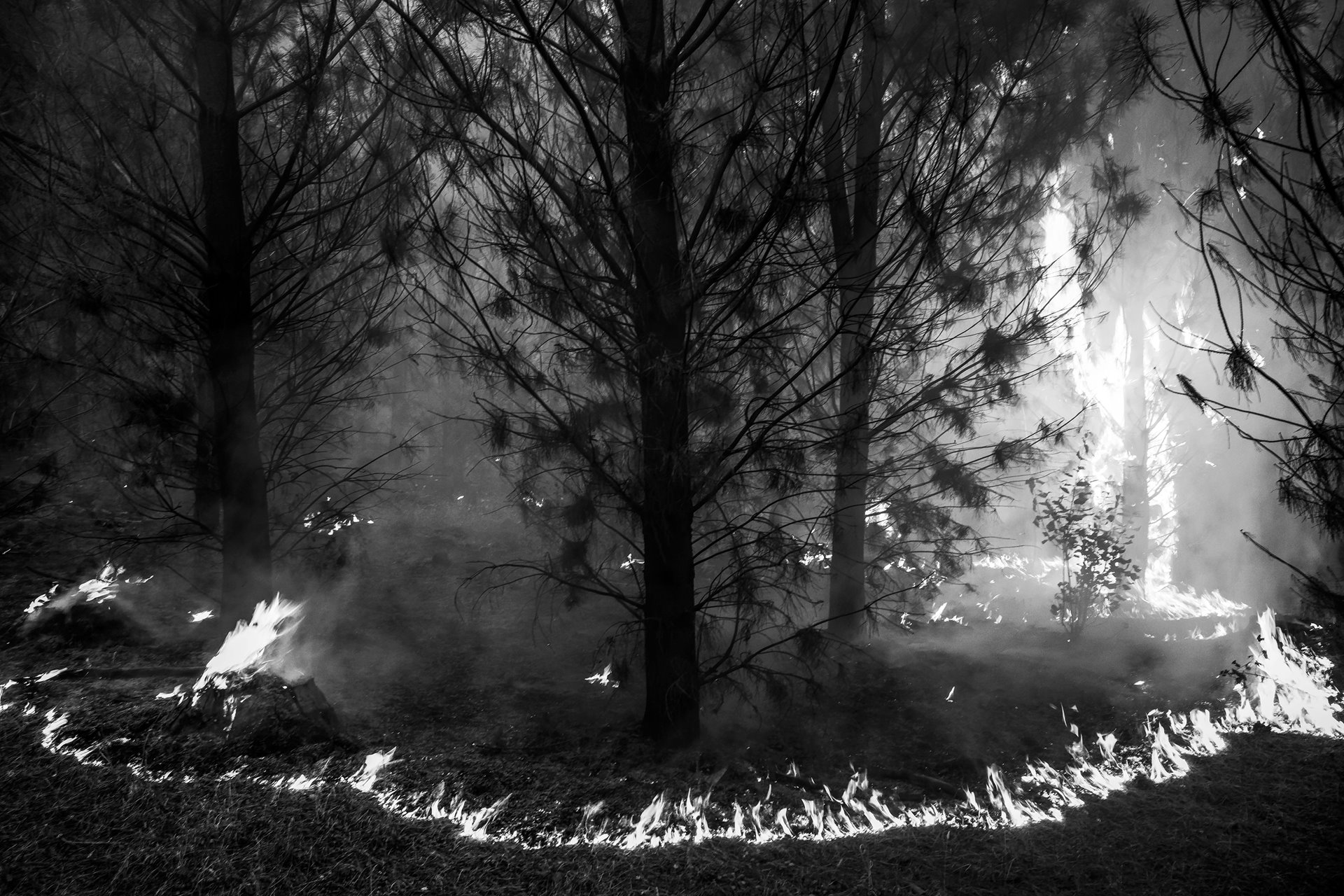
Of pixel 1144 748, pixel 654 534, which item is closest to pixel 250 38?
pixel 654 534

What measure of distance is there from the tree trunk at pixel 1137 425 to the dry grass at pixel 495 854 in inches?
342

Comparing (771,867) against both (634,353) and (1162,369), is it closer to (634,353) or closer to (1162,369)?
(634,353)

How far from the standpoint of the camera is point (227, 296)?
5.25m

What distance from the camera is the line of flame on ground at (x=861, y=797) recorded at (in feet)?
12.6

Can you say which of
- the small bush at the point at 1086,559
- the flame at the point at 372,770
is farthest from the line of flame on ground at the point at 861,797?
the small bush at the point at 1086,559

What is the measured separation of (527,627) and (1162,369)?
10.7 metres

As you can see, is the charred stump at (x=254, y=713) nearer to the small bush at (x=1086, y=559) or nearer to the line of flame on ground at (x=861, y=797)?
the line of flame on ground at (x=861, y=797)

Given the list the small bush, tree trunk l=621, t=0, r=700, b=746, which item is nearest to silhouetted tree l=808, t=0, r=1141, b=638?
tree trunk l=621, t=0, r=700, b=746

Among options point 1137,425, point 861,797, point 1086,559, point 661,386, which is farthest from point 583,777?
point 1137,425

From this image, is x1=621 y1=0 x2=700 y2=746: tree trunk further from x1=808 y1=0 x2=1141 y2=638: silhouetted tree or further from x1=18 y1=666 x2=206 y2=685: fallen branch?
x1=18 y1=666 x2=206 y2=685: fallen branch

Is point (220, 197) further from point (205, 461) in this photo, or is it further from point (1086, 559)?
point (1086, 559)

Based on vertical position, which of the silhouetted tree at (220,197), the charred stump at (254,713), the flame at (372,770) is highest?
the silhouetted tree at (220,197)

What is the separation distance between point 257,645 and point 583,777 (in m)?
2.38

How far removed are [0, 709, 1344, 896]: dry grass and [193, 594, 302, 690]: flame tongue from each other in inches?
34.9
